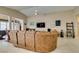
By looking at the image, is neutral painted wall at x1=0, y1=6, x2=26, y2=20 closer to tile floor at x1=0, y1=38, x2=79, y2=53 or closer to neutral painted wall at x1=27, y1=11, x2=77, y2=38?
neutral painted wall at x1=27, y1=11, x2=77, y2=38

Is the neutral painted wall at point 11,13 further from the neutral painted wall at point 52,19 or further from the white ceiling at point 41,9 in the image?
the neutral painted wall at point 52,19

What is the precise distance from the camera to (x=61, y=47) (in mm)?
2963

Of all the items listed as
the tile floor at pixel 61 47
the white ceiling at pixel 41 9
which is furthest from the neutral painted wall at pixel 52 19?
the tile floor at pixel 61 47

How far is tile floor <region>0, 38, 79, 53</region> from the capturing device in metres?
2.90

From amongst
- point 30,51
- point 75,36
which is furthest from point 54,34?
point 30,51

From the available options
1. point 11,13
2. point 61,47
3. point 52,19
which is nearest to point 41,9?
point 52,19

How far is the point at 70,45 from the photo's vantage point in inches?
118

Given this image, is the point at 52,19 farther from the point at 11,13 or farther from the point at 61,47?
the point at 11,13

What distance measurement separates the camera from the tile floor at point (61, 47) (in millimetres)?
2900

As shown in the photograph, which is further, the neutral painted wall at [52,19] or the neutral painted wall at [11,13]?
the neutral painted wall at [52,19]

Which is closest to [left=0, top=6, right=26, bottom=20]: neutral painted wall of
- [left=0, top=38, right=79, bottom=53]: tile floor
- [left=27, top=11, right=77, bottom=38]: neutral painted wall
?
[left=27, top=11, right=77, bottom=38]: neutral painted wall

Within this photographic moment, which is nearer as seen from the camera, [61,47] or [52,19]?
[61,47]

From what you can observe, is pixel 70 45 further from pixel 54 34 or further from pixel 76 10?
pixel 76 10
